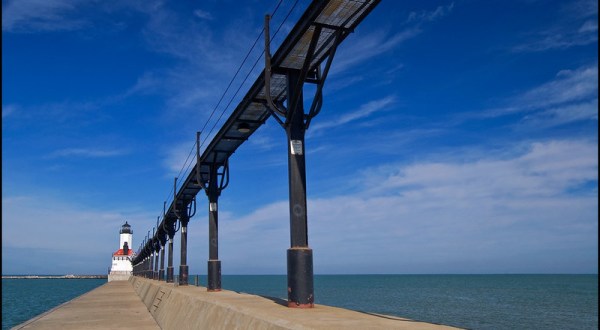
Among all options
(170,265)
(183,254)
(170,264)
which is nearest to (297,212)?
(183,254)

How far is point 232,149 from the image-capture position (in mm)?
21906

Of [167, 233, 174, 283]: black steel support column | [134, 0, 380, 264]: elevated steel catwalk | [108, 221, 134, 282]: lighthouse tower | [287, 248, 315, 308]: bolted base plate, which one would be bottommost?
[108, 221, 134, 282]: lighthouse tower

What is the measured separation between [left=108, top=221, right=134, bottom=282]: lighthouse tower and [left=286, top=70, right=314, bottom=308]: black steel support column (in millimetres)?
114040

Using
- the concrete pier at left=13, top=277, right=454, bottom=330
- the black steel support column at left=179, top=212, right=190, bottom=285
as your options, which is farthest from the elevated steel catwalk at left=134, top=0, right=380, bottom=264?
the black steel support column at left=179, top=212, right=190, bottom=285

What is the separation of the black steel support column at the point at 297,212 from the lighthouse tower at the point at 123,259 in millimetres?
114040

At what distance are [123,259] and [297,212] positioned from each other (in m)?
118

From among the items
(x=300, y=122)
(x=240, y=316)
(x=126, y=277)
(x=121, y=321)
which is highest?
(x=300, y=122)

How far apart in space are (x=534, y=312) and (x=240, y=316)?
56879 millimetres

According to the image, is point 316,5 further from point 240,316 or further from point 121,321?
point 121,321

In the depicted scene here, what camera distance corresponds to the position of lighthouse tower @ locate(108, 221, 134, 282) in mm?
115062

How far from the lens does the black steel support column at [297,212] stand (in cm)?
1153

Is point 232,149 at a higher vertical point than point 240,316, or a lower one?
higher

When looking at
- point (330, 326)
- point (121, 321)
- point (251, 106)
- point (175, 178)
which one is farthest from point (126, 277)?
point (330, 326)

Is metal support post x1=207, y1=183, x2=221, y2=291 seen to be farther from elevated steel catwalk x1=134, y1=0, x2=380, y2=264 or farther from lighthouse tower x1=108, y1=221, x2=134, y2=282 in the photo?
lighthouse tower x1=108, y1=221, x2=134, y2=282
